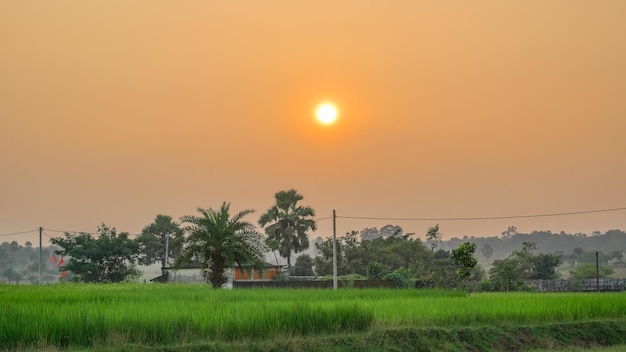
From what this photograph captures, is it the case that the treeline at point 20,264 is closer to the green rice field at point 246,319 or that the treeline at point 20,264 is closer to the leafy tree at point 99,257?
the leafy tree at point 99,257

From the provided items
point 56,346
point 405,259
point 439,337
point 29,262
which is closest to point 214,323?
point 56,346

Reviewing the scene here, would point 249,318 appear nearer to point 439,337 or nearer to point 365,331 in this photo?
point 365,331

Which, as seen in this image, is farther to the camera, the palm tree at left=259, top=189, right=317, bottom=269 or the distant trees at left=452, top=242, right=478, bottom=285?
the palm tree at left=259, top=189, right=317, bottom=269

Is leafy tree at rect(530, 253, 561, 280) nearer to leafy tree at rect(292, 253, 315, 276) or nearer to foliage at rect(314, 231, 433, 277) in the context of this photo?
foliage at rect(314, 231, 433, 277)

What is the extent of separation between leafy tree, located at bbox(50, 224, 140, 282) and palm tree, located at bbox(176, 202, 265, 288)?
106 ft

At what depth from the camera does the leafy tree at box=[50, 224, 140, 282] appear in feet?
218

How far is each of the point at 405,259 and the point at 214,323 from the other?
5930cm

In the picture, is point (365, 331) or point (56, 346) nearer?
point (56, 346)

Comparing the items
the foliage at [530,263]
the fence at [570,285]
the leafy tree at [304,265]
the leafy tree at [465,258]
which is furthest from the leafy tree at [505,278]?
the leafy tree at [304,265]

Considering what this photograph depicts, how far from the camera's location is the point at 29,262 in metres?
192

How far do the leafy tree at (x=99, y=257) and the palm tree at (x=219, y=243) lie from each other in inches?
1273

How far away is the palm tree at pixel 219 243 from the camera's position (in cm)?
Answer: 3628

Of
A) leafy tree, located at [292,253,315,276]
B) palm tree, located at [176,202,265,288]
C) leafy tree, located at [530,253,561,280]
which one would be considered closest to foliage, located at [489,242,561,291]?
leafy tree, located at [530,253,561,280]

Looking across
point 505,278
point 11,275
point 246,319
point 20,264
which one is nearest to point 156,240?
point 505,278
